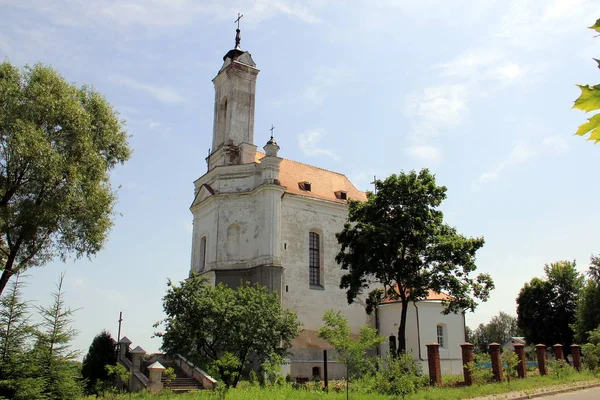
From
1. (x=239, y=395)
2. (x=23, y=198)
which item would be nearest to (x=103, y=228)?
(x=23, y=198)

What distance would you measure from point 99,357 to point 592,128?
90.7ft

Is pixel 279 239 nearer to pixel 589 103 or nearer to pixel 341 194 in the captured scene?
pixel 341 194

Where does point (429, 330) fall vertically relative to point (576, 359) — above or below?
above

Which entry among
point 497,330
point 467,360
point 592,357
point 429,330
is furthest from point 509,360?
point 497,330

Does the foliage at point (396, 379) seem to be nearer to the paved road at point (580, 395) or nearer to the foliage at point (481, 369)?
the foliage at point (481, 369)

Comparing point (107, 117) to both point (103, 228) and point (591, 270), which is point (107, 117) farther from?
point (591, 270)

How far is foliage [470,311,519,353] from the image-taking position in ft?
287

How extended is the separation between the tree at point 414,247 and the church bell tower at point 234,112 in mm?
12623

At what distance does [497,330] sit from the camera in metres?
88.9

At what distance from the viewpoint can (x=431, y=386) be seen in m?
20.0

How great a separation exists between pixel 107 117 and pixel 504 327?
8553 cm

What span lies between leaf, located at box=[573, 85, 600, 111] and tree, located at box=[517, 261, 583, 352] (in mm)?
50097

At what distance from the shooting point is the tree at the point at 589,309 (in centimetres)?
3872

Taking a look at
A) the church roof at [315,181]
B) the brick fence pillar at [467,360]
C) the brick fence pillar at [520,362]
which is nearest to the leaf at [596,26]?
the brick fence pillar at [467,360]
